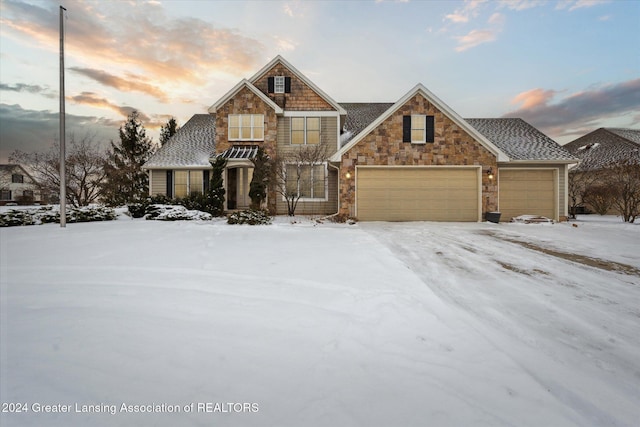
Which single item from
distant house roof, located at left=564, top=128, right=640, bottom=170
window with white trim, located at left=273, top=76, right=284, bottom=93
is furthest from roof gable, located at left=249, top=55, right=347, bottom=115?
distant house roof, located at left=564, top=128, right=640, bottom=170

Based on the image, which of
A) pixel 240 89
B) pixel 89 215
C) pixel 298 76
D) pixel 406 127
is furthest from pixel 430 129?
pixel 89 215

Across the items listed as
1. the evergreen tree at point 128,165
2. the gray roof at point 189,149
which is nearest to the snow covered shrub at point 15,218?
the gray roof at point 189,149

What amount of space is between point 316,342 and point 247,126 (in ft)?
51.3

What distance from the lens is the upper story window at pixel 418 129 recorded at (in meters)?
13.1

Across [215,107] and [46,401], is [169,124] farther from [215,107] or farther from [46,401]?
[46,401]

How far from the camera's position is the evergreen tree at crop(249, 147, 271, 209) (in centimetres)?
1435

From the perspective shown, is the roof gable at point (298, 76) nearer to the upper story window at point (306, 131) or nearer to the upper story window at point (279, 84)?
the upper story window at point (279, 84)

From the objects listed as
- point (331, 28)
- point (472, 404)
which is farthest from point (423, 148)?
point (472, 404)

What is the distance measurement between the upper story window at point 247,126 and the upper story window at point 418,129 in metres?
8.06

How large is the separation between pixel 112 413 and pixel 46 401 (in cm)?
53

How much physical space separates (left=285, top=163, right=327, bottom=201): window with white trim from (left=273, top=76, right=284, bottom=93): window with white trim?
5035mm

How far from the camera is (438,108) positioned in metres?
13.1

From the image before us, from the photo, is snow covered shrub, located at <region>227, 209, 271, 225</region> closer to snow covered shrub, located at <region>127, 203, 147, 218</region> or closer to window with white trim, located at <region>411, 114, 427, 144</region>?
snow covered shrub, located at <region>127, 203, 147, 218</region>

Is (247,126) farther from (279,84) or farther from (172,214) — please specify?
(172,214)
